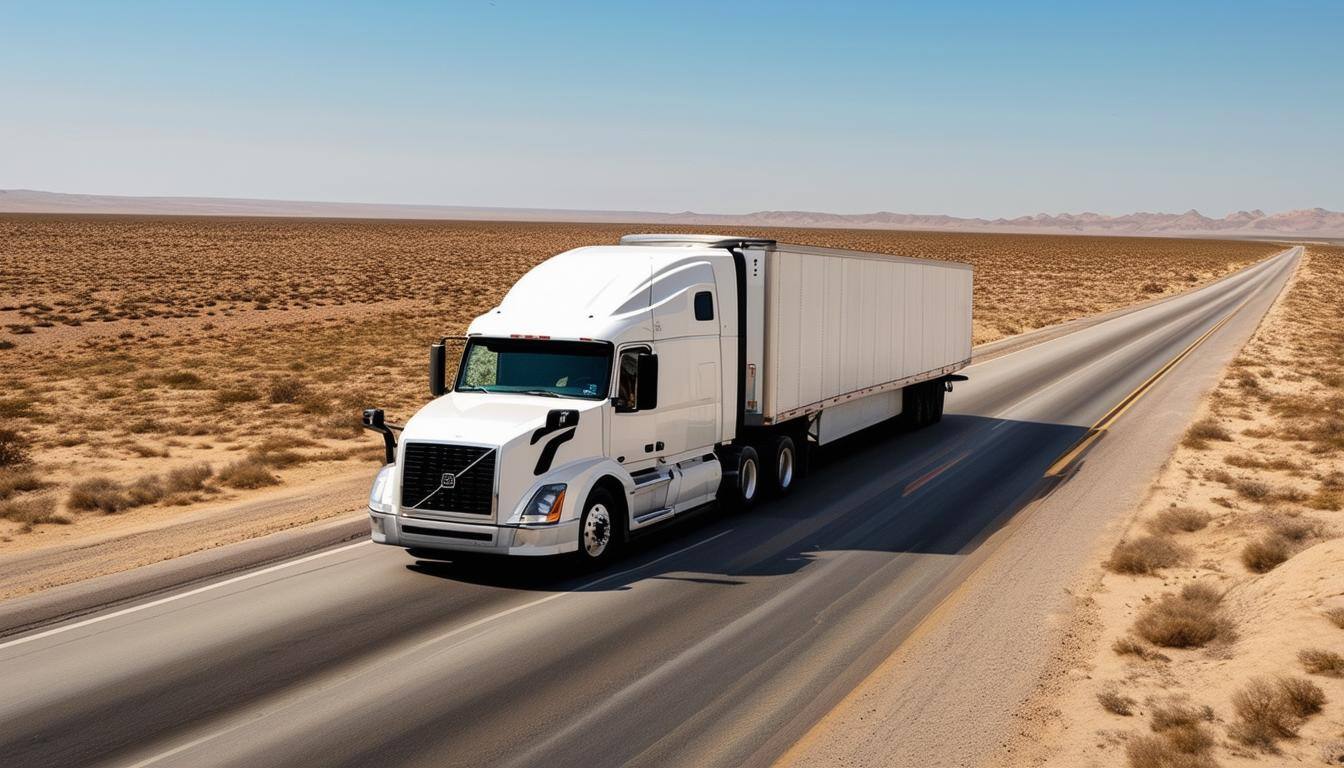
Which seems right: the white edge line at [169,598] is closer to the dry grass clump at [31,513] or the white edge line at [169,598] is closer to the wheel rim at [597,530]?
the wheel rim at [597,530]

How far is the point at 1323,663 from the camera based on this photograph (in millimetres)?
9422

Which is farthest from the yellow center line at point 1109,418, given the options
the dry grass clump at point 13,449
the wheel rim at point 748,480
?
the dry grass clump at point 13,449

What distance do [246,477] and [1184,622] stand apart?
46.6 feet

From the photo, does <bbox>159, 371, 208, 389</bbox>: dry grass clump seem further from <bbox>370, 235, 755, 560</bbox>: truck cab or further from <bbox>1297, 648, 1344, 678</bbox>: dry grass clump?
<bbox>1297, 648, 1344, 678</bbox>: dry grass clump

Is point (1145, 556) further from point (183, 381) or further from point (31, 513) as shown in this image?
point (183, 381)

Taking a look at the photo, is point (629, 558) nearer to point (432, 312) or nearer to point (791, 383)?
point (791, 383)

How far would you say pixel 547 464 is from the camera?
12.8 metres

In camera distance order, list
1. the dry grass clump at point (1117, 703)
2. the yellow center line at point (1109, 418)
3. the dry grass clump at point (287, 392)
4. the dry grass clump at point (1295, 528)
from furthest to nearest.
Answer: the dry grass clump at point (287, 392) < the yellow center line at point (1109, 418) < the dry grass clump at point (1295, 528) < the dry grass clump at point (1117, 703)

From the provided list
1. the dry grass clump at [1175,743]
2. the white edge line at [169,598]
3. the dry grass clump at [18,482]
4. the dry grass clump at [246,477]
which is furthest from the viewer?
the dry grass clump at [246,477]

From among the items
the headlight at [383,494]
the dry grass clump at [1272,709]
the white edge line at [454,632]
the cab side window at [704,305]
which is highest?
the cab side window at [704,305]

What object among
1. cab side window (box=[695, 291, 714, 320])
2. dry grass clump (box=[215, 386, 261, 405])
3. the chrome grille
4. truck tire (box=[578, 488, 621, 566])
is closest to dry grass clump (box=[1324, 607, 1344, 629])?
truck tire (box=[578, 488, 621, 566])

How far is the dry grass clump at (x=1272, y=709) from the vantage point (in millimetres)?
8375

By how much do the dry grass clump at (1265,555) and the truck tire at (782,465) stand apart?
20.7 feet

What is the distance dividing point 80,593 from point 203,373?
838 inches
